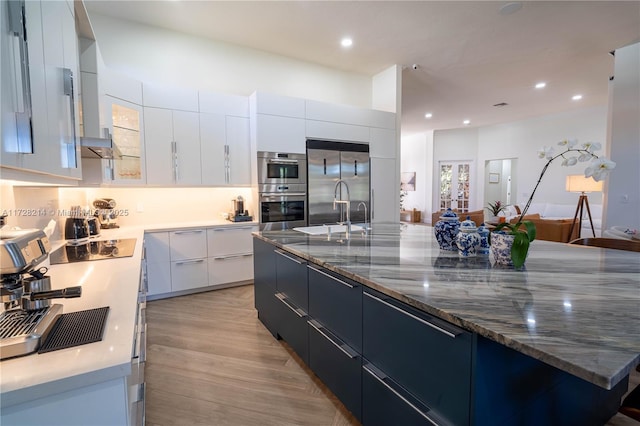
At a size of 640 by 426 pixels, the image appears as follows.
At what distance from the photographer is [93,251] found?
2215 mm

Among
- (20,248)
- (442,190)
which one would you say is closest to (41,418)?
(20,248)

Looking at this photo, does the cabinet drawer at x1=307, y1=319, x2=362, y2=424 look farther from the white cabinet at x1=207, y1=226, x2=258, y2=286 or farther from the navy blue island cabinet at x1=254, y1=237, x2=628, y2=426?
the white cabinet at x1=207, y1=226, x2=258, y2=286

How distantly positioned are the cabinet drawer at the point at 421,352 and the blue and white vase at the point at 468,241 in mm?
664

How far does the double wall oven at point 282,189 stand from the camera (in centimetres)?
388

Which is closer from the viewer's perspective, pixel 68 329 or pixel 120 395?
pixel 120 395

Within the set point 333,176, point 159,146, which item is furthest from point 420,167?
point 159,146

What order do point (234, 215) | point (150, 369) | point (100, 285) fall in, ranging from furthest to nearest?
1. point (234, 215)
2. point (150, 369)
3. point (100, 285)

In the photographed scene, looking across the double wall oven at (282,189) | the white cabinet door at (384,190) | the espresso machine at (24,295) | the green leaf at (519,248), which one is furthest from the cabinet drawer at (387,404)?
the white cabinet door at (384,190)

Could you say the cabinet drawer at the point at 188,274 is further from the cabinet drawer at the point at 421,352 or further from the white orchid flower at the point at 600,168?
the white orchid flower at the point at 600,168

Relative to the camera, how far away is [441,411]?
1.05m

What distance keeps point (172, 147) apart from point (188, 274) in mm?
1492

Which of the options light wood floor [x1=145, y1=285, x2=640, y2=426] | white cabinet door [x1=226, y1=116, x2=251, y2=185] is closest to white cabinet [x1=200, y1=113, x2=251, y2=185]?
white cabinet door [x1=226, y1=116, x2=251, y2=185]

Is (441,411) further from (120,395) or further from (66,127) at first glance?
(66,127)

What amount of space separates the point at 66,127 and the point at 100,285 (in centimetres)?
76
